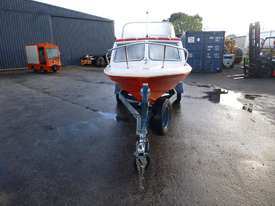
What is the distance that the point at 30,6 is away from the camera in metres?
18.5

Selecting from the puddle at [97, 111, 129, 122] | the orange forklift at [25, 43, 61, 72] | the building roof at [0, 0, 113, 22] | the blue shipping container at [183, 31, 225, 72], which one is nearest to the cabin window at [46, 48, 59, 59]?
the orange forklift at [25, 43, 61, 72]

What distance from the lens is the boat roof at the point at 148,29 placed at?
254 inches

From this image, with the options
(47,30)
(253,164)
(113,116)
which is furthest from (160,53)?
(47,30)

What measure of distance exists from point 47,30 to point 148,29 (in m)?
16.6

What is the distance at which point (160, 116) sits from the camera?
4406mm

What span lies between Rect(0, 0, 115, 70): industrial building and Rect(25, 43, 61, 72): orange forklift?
2037mm

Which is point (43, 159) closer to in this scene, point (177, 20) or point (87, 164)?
point (87, 164)

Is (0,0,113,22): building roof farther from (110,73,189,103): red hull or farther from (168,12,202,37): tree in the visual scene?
(168,12,202,37): tree

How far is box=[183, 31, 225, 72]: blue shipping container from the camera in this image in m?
15.1

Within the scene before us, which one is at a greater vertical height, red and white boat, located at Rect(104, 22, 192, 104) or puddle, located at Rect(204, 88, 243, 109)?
red and white boat, located at Rect(104, 22, 192, 104)

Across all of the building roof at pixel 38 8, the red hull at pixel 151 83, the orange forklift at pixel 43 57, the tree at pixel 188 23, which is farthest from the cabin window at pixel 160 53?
the tree at pixel 188 23

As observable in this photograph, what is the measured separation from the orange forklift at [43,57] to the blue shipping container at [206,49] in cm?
1028

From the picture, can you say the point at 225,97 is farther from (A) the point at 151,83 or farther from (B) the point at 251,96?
(A) the point at 151,83

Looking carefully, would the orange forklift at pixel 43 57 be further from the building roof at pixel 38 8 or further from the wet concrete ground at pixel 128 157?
the wet concrete ground at pixel 128 157
